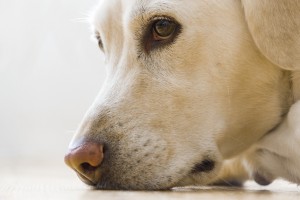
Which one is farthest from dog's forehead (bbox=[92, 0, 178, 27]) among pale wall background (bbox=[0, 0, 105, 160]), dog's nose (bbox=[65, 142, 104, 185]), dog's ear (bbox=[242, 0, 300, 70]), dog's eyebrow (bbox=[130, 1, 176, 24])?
pale wall background (bbox=[0, 0, 105, 160])

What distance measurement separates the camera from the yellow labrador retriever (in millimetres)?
2004

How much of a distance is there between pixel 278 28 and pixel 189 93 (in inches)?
13.2

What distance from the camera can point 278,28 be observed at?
82.6 inches

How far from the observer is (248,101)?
86.7 inches

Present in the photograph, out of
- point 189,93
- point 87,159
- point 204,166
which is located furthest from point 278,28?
point 87,159

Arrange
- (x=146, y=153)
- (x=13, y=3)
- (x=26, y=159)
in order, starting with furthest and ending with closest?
1. (x=26, y=159)
2. (x=13, y=3)
3. (x=146, y=153)

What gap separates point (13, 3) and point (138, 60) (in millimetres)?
2781

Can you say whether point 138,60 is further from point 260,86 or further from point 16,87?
point 16,87

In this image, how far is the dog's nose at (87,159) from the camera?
1.96 m

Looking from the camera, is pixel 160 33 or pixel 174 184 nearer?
pixel 174 184

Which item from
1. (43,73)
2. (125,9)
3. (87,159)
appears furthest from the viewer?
(43,73)

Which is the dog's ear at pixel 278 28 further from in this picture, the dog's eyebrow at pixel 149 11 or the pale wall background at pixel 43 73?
the pale wall background at pixel 43 73

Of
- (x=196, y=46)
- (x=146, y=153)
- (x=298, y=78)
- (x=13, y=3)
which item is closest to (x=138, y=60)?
(x=196, y=46)

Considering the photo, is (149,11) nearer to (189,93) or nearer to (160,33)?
(160,33)
